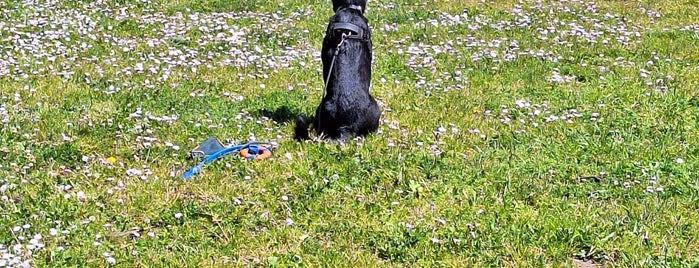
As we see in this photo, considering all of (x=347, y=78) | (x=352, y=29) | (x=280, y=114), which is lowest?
(x=280, y=114)

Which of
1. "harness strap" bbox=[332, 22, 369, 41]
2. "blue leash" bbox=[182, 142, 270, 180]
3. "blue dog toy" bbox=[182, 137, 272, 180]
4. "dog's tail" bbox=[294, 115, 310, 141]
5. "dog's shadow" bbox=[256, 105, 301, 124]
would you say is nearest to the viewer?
"blue leash" bbox=[182, 142, 270, 180]

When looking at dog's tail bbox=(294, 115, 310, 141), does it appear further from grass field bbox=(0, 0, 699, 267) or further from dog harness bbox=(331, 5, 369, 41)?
dog harness bbox=(331, 5, 369, 41)

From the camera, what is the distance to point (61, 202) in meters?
6.07

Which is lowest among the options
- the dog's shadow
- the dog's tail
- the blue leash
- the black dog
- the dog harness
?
the dog's shadow

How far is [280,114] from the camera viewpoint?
27.4ft

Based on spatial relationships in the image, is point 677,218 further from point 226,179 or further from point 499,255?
point 226,179

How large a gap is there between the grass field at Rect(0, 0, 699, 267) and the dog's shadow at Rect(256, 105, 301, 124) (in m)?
0.04

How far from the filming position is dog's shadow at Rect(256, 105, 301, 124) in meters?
8.15

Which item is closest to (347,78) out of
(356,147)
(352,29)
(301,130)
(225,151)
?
(352,29)

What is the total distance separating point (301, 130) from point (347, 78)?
2.37 ft

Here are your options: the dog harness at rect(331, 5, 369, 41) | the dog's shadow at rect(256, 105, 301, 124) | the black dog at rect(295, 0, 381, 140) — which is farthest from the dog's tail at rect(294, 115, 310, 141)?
the dog harness at rect(331, 5, 369, 41)

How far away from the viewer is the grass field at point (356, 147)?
5.58m

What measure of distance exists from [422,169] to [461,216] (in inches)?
37.2

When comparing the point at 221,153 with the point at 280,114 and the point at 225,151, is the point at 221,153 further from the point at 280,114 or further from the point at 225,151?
the point at 280,114
